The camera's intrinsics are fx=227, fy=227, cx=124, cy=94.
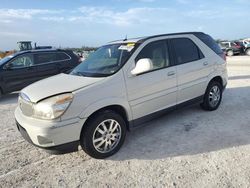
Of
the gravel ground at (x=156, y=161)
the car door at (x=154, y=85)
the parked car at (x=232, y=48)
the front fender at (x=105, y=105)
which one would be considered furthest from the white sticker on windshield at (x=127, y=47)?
the parked car at (x=232, y=48)

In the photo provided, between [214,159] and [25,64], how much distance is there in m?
7.33

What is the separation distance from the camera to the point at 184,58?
4445 mm

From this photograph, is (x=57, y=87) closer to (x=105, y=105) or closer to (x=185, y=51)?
(x=105, y=105)

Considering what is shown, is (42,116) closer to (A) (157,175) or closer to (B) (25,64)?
(A) (157,175)

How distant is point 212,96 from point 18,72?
6510mm

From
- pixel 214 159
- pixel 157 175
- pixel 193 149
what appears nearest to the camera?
pixel 157 175

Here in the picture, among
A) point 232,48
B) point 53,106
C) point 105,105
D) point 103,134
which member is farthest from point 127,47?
point 232,48

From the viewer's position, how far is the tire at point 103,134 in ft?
10.5

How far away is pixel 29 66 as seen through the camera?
27.2ft

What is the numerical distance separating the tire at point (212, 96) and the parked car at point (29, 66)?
5433 millimetres

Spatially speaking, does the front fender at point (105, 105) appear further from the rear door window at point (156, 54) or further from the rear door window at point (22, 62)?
the rear door window at point (22, 62)

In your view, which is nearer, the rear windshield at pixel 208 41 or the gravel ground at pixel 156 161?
the gravel ground at pixel 156 161

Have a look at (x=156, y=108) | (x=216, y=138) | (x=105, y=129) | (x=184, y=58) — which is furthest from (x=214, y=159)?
(x=184, y=58)

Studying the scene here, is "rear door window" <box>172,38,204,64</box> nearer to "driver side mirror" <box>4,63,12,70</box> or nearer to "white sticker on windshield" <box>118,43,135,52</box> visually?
"white sticker on windshield" <box>118,43,135,52</box>
